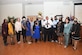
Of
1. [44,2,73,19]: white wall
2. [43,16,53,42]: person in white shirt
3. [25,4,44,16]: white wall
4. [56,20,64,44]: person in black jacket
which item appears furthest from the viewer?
[25,4,44,16]: white wall

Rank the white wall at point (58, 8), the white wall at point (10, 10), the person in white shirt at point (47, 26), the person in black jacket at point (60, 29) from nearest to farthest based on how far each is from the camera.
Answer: the person in black jacket at point (60, 29) < the person in white shirt at point (47, 26) < the white wall at point (58, 8) < the white wall at point (10, 10)

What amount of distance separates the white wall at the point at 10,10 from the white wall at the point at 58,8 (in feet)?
7.16

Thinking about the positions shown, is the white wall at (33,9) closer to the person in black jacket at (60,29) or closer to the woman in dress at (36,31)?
the woman in dress at (36,31)

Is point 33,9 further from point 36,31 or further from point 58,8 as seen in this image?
point 36,31

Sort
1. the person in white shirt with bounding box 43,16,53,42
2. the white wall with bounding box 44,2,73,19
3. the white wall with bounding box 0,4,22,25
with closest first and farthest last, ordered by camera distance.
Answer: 1. the person in white shirt with bounding box 43,16,53,42
2. the white wall with bounding box 44,2,73,19
3. the white wall with bounding box 0,4,22,25

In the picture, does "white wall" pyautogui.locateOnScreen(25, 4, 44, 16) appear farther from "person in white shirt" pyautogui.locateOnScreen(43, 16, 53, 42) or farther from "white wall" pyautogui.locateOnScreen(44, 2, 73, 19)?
"person in white shirt" pyautogui.locateOnScreen(43, 16, 53, 42)

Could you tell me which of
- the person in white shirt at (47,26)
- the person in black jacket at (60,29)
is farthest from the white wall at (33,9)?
the person in black jacket at (60,29)

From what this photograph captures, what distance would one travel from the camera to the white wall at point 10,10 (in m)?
13.4

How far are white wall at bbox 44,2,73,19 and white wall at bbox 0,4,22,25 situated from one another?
85.9 inches

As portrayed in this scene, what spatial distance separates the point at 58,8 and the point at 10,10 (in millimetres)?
3889

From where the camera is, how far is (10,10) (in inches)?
534

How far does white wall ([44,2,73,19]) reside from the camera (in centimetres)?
1271

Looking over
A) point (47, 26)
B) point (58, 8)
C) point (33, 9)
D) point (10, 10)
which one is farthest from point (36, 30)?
point (10, 10)

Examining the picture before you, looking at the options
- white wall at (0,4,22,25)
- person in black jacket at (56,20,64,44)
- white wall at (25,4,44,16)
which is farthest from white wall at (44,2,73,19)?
person in black jacket at (56,20,64,44)
